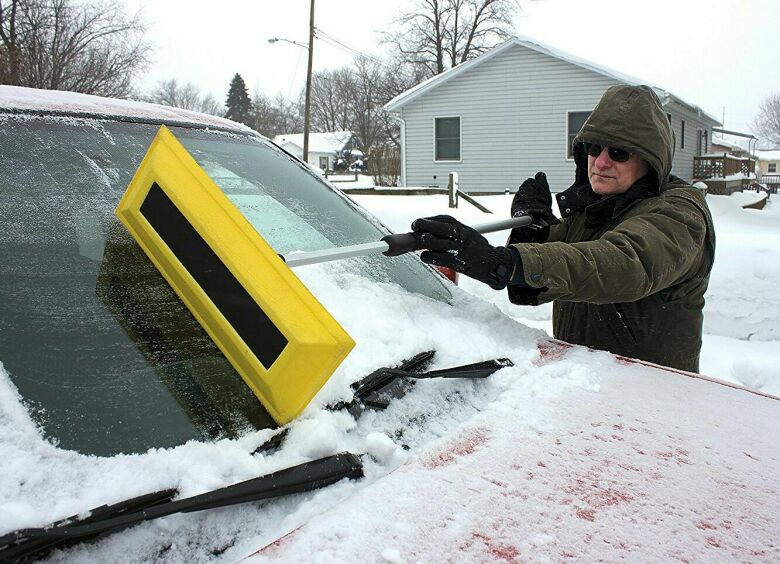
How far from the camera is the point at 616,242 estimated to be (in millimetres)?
1670

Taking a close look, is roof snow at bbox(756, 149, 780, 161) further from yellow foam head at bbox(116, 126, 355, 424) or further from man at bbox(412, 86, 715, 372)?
yellow foam head at bbox(116, 126, 355, 424)

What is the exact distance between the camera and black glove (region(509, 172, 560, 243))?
8.29 ft

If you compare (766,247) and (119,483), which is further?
(766,247)

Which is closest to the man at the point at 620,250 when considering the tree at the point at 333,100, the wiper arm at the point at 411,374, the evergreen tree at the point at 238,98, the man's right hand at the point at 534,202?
the man's right hand at the point at 534,202

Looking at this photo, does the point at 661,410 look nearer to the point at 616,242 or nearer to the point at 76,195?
the point at 616,242

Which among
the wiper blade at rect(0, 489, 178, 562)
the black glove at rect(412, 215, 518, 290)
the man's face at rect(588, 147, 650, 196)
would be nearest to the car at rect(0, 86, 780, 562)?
the wiper blade at rect(0, 489, 178, 562)

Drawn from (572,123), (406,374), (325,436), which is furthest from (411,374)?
(572,123)

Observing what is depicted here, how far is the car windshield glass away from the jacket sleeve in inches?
20.4

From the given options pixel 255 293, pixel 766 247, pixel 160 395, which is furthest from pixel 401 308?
pixel 766 247

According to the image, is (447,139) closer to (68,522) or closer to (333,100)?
(68,522)

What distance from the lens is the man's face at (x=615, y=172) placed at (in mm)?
2018

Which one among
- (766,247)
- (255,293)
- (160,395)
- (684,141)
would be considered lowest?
(766,247)

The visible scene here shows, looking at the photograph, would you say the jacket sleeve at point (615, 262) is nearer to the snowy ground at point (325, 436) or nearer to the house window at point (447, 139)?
the snowy ground at point (325, 436)

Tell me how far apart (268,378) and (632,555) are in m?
0.66
